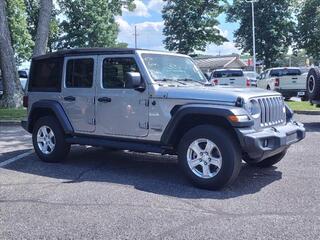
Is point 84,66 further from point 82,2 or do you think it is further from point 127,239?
point 82,2

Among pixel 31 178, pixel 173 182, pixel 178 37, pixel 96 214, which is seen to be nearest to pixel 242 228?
pixel 96 214

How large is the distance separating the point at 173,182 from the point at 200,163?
22.7 inches

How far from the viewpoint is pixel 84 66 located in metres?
8.21

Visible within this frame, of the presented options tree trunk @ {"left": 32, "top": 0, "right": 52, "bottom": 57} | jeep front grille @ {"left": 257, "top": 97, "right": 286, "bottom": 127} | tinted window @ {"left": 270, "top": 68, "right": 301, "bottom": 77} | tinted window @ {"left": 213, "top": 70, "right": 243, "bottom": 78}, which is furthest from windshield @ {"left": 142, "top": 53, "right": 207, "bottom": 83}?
tinted window @ {"left": 213, "top": 70, "right": 243, "bottom": 78}

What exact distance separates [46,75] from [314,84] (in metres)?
7.36

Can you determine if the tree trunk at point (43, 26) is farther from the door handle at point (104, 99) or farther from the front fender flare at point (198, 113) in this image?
the front fender flare at point (198, 113)

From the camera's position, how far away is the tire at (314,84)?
1287cm

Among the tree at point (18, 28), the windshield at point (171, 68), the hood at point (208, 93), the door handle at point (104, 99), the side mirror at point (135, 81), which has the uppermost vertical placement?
the tree at point (18, 28)

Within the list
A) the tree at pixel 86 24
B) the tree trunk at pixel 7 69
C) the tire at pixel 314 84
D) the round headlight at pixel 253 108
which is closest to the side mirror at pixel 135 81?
the round headlight at pixel 253 108

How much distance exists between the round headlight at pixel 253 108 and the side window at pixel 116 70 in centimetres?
185

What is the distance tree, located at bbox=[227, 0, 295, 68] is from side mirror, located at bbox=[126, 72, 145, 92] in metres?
48.4

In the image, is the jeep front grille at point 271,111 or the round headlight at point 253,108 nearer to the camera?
the round headlight at point 253,108

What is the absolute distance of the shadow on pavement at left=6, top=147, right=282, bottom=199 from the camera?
650cm

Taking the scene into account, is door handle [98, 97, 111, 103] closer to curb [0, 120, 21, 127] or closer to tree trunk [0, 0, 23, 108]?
curb [0, 120, 21, 127]
